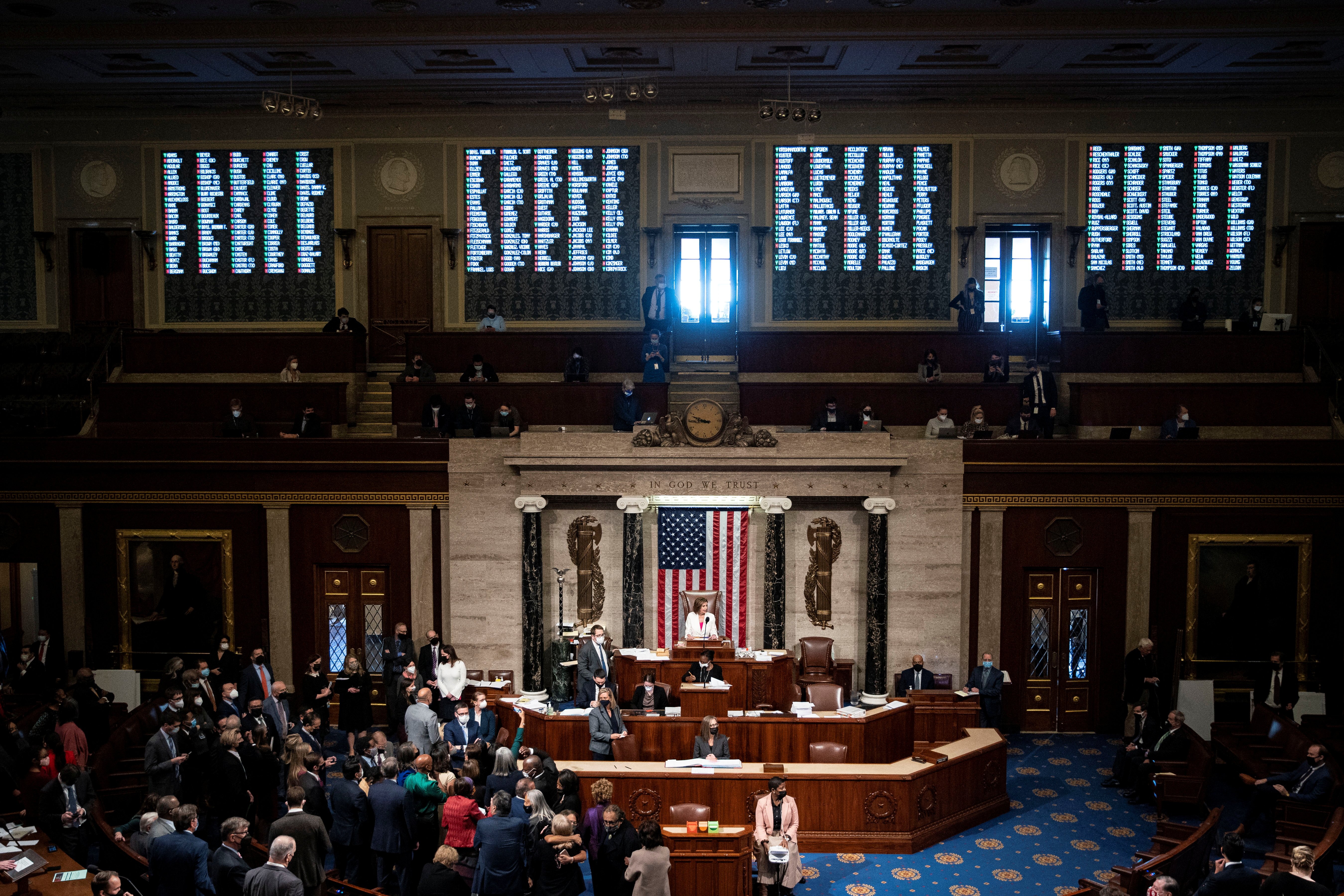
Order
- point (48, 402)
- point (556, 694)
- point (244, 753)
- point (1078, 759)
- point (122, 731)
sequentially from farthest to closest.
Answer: point (48, 402) → point (556, 694) → point (1078, 759) → point (122, 731) → point (244, 753)

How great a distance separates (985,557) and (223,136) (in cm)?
1484

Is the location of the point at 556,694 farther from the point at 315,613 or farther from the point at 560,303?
the point at 560,303

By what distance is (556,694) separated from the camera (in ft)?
50.2

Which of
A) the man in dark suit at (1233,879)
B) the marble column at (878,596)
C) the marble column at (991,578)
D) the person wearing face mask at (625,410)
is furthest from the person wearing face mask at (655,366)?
the man in dark suit at (1233,879)

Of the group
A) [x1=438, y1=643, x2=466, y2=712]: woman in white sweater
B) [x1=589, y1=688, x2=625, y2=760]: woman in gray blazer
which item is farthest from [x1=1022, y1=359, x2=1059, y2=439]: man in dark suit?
[x1=438, y1=643, x2=466, y2=712]: woman in white sweater

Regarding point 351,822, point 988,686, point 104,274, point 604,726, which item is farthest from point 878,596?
point 104,274

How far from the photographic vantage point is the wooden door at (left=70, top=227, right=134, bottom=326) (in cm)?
2039

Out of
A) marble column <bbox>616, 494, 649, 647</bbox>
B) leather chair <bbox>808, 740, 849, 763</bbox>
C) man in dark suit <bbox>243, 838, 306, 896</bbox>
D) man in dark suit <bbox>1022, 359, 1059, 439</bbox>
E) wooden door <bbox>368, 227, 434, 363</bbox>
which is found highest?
wooden door <bbox>368, 227, 434, 363</bbox>

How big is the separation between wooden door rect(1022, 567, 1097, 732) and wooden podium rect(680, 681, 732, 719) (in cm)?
474

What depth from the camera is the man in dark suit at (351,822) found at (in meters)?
9.54

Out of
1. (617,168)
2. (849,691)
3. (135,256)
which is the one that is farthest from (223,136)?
(849,691)

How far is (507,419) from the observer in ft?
54.4

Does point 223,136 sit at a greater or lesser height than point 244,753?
greater

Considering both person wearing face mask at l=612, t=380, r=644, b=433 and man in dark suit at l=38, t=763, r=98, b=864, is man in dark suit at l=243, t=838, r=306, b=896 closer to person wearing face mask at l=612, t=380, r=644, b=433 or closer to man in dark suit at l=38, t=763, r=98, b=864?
man in dark suit at l=38, t=763, r=98, b=864
